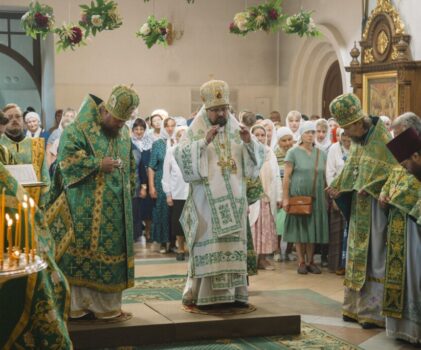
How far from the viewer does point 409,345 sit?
6.23m

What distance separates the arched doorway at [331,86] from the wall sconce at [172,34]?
3.23 metres

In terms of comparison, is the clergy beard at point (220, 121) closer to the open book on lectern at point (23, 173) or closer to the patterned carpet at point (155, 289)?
the patterned carpet at point (155, 289)

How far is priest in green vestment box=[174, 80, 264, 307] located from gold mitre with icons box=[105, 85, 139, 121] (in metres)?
0.60

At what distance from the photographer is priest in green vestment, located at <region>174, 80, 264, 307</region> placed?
21.8 feet

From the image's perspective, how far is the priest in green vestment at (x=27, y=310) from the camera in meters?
2.81

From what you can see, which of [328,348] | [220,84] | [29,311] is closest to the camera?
[29,311]

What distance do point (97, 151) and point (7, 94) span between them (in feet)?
43.7

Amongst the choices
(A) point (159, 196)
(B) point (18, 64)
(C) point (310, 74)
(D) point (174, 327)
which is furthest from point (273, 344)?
(B) point (18, 64)

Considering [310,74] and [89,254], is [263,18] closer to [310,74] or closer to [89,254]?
[89,254]

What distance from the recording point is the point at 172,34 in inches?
726

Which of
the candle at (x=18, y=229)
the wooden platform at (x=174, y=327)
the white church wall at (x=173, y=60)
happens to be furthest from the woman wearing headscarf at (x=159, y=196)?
the candle at (x=18, y=229)

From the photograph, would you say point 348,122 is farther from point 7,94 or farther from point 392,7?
point 7,94

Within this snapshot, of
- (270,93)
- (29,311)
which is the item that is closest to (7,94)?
(270,93)

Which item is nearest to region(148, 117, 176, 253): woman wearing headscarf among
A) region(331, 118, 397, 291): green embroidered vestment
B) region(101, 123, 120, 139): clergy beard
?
region(331, 118, 397, 291): green embroidered vestment
